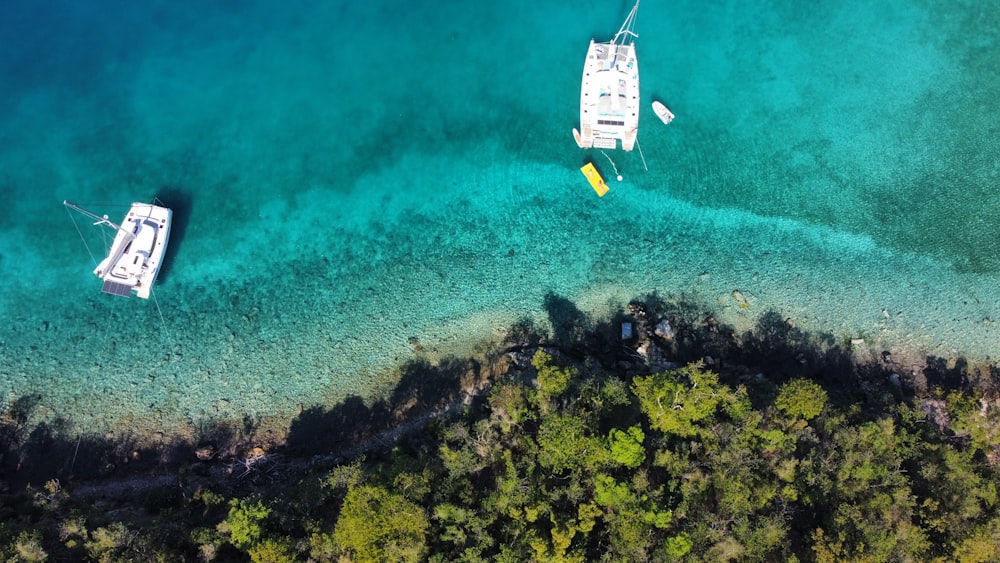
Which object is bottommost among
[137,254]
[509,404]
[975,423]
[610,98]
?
[509,404]

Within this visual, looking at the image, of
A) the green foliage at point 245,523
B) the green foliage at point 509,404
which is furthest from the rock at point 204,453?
the green foliage at point 509,404

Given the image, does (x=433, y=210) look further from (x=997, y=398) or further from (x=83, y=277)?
(x=997, y=398)

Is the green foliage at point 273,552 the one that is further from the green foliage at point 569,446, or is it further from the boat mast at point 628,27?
the boat mast at point 628,27

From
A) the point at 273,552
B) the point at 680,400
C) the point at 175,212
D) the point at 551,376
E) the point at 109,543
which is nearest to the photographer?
the point at 273,552

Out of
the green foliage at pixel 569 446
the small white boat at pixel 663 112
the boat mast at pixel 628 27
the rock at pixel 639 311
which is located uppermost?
the boat mast at pixel 628 27

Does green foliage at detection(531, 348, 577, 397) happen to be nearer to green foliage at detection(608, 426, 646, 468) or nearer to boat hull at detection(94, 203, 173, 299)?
green foliage at detection(608, 426, 646, 468)

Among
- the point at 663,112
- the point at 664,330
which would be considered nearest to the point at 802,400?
the point at 664,330

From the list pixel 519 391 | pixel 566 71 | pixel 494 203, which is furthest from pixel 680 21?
pixel 519 391

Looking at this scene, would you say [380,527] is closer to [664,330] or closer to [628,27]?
[664,330]
